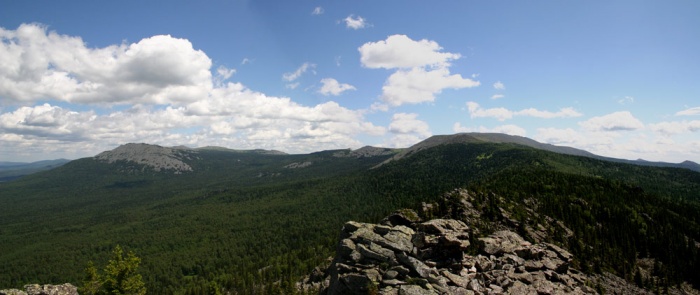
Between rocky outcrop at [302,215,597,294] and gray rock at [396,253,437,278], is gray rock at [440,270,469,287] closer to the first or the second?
rocky outcrop at [302,215,597,294]

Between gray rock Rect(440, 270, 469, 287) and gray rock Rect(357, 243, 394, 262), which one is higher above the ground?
gray rock Rect(357, 243, 394, 262)

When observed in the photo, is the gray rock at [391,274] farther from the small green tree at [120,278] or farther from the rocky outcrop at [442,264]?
the small green tree at [120,278]

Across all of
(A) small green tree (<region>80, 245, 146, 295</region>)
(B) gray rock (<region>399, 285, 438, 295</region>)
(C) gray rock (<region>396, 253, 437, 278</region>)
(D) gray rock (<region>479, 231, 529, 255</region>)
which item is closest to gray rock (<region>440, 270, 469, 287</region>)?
(C) gray rock (<region>396, 253, 437, 278</region>)

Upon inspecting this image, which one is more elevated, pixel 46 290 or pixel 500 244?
pixel 500 244

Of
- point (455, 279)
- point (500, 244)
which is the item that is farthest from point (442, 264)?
point (500, 244)

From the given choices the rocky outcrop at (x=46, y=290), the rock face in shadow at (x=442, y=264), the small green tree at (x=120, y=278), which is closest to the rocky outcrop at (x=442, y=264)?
the rock face in shadow at (x=442, y=264)

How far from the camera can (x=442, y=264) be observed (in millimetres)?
52594

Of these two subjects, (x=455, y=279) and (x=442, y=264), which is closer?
(x=455, y=279)

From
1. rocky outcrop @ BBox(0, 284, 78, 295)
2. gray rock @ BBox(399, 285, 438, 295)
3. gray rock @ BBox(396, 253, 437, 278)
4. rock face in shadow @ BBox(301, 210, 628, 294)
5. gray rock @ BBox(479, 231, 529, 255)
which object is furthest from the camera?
gray rock @ BBox(479, 231, 529, 255)

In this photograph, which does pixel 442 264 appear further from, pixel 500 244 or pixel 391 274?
pixel 500 244

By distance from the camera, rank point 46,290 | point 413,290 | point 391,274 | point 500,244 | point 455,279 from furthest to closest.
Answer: point 500,244 < point 46,290 < point 455,279 < point 391,274 < point 413,290

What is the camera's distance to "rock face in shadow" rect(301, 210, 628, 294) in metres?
45.2

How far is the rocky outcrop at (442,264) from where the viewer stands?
4527cm

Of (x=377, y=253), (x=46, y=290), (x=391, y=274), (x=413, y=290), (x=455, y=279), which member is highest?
(x=377, y=253)
